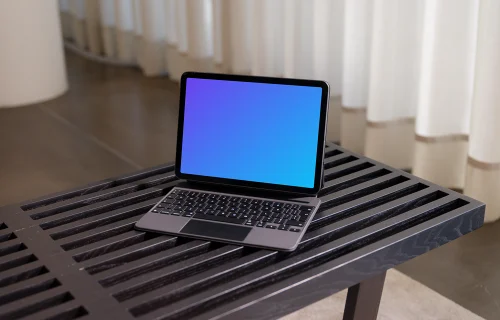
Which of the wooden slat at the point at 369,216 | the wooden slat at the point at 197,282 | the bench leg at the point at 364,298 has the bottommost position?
the bench leg at the point at 364,298

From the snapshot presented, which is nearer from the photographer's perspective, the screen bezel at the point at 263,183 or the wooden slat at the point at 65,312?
the wooden slat at the point at 65,312

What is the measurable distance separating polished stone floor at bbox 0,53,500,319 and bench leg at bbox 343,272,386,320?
419 millimetres

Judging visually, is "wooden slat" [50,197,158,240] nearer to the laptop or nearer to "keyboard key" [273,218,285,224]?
the laptop

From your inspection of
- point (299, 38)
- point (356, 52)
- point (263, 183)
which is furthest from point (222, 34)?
point (263, 183)

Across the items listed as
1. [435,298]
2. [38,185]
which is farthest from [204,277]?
[38,185]

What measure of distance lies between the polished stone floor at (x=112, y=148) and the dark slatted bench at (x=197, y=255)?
502 mm

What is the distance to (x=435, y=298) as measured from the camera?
1396mm

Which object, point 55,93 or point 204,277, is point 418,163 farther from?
point 55,93

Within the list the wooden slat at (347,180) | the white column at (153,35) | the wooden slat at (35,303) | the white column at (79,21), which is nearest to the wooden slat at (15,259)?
the wooden slat at (35,303)

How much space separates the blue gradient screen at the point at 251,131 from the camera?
99 centimetres

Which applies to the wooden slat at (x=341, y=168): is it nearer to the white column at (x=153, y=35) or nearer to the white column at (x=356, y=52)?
the white column at (x=356, y=52)

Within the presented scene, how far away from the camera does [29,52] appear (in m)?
2.81

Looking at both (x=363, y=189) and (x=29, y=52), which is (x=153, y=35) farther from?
(x=363, y=189)

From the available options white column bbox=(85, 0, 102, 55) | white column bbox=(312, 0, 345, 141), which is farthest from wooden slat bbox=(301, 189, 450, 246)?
white column bbox=(85, 0, 102, 55)
